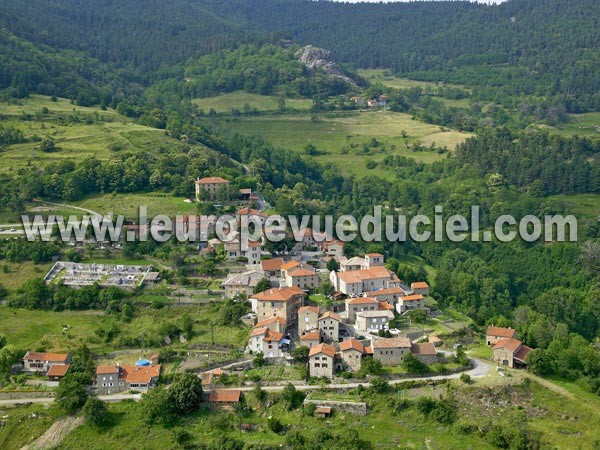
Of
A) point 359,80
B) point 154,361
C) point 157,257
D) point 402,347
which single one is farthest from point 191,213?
point 359,80

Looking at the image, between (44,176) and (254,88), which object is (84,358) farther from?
(254,88)

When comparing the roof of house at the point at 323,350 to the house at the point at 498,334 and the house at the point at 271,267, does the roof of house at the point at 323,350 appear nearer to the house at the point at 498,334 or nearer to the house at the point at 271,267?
the house at the point at 498,334

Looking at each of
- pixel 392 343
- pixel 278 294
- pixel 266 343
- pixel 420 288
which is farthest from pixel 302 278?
pixel 392 343

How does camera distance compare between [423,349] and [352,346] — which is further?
[423,349]

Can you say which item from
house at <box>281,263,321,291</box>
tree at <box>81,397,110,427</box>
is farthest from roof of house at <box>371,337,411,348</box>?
tree at <box>81,397,110,427</box>

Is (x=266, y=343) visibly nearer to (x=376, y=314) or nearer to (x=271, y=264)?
(x=376, y=314)

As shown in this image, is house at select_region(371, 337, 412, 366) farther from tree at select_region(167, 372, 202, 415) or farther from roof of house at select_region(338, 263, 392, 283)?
tree at select_region(167, 372, 202, 415)
